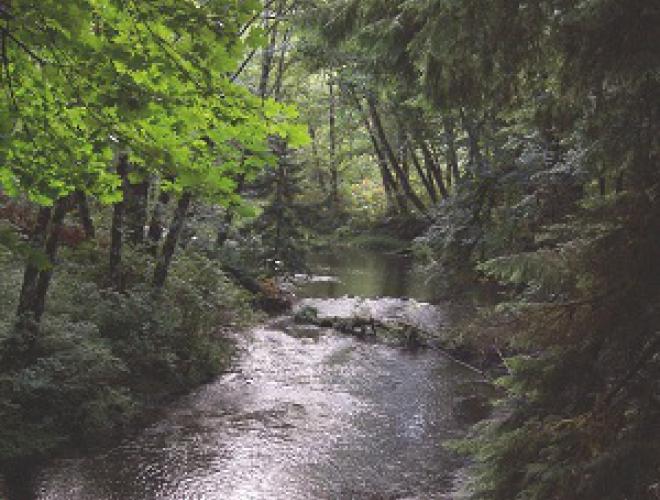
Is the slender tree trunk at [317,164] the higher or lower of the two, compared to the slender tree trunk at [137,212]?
higher

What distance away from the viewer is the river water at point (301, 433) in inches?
271

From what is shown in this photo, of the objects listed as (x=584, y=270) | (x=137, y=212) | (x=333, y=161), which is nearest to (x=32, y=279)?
(x=137, y=212)

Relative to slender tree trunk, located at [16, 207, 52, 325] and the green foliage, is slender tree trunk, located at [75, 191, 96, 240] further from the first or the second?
slender tree trunk, located at [16, 207, 52, 325]

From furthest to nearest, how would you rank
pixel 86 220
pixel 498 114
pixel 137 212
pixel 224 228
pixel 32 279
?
pixel 224 228 < pixel 137 212 < pixel 86 220 < pixel 32 279 < pixel 498 114

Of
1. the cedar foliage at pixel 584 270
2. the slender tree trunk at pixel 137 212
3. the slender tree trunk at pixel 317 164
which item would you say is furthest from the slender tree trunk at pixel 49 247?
the slender tree trunk at pixel 317 164

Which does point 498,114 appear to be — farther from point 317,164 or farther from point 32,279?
point 317,164

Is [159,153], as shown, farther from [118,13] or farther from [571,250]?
[571,250]

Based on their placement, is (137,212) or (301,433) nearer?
(301,433)

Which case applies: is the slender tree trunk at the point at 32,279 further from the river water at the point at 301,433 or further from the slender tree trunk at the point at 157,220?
the slender tree trunk at the point at 157,220

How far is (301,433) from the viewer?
855 centimetres

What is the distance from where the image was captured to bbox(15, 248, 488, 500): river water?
271 inches

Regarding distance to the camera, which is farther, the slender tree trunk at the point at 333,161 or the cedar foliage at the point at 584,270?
the slender tree trunk at the point at 333,161

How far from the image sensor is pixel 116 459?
24.3 ft

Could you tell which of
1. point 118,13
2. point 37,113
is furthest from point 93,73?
point 37,113
